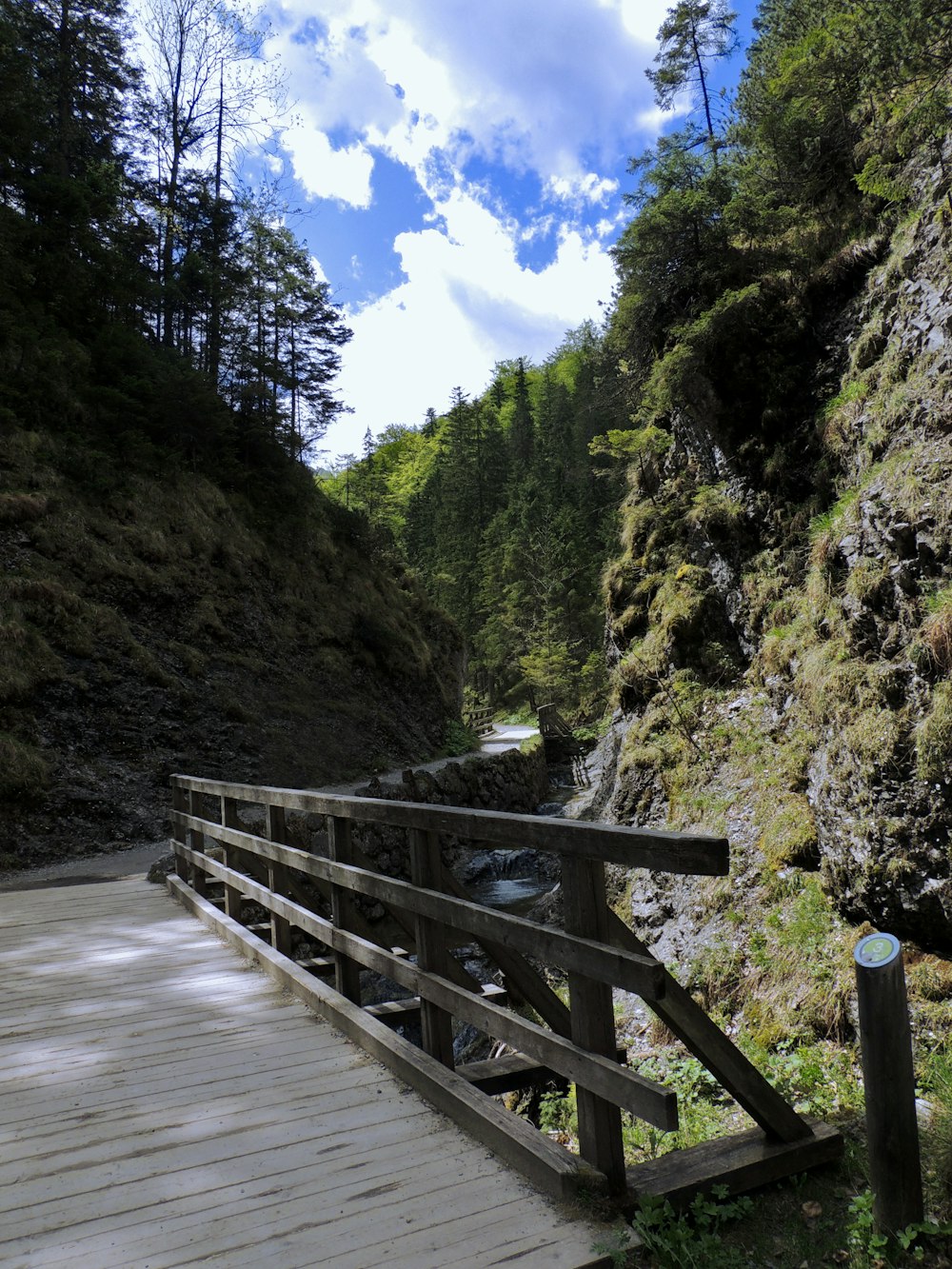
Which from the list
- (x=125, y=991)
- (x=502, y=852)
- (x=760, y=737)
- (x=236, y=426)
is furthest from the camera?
(x=236, y=426)

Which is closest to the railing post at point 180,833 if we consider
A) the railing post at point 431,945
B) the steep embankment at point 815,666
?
the steep embankment at point 815,666

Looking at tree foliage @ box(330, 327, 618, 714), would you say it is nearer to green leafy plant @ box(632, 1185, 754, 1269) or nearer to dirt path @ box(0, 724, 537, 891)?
dirt path @ box(0, 724, 537, 891)

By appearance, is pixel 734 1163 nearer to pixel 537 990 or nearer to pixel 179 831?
pixel 537 990

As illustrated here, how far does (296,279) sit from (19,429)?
61.8 ft

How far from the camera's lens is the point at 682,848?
7.10ft

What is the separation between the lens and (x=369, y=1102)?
10.2ft

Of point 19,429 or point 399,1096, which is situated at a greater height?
point 19,429

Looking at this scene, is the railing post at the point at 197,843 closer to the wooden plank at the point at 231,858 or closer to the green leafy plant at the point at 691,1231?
the wooden plank at the point at 231,858

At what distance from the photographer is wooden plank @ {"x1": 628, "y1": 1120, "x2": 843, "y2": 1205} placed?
2.47 meters

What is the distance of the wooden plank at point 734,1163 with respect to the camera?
8.10 ft

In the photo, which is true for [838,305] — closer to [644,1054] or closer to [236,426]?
[644,1054]

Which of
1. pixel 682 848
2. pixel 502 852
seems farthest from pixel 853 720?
pixel 502 852

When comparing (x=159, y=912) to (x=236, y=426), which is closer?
(x=159, y=912)

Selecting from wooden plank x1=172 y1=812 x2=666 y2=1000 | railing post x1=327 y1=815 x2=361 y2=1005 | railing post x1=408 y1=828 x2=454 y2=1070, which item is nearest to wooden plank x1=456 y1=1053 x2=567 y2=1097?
railing post x1=408 y1=828 x2=454 y2=1070
